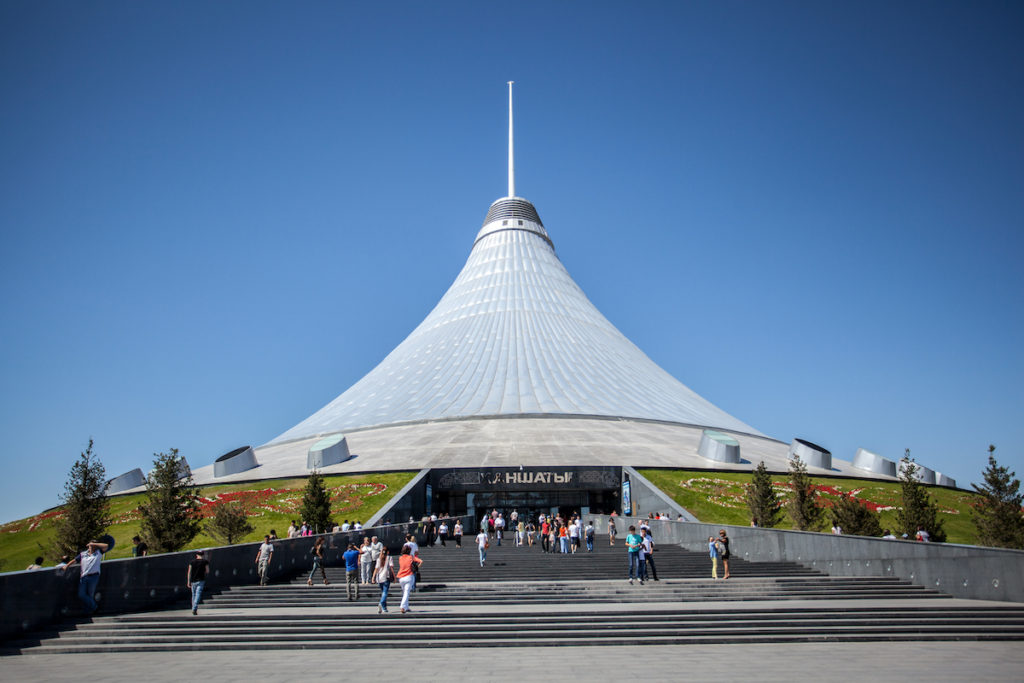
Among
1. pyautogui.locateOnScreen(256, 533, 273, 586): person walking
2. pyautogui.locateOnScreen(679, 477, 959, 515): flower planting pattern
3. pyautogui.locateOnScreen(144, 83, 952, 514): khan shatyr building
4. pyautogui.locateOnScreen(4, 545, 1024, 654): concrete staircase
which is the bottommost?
pyautogui.locateOnScreen(4, 545, 1024, 654): concrete staircase

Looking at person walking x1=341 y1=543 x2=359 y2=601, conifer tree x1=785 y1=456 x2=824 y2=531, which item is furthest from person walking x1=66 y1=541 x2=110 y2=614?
conifer tree x1=785 y1=456 x2=824 y2=531

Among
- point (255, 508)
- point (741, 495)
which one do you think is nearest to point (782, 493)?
point (741, 495)

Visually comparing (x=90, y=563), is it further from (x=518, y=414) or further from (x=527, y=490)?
(x=518, y=414)

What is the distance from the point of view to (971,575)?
817cm

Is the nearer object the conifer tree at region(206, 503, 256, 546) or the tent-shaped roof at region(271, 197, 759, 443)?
the conifer tree at region(206, 503, 256, 546)

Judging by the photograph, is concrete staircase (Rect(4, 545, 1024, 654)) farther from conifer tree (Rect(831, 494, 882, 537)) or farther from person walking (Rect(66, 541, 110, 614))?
conifer tree (Rect(831, 494, 882, 537))

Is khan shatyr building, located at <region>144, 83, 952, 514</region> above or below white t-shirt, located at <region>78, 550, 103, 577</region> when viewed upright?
above

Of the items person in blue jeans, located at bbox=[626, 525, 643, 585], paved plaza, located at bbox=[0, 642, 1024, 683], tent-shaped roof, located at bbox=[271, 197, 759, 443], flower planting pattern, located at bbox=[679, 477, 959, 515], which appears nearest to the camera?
paved plaza, located at bbox=[0, 642, 1024, 683]

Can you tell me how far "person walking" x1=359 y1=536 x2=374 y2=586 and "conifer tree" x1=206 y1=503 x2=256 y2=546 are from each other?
6.69 meters

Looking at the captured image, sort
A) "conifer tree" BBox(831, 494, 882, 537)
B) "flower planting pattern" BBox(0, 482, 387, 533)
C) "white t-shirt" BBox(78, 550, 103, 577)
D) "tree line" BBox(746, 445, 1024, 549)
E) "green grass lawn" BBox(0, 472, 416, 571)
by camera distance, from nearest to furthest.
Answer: "white t-shirt" BBox(78, 550, 103, 577)
"tree line" BBox(746, 445, 1024, 549)
"conifer tree" BBox(831, 494, 882, 537)
"green grass lawn" BBox(0, 472, 416, 571)
"flower planting pattern" BBox(0, 482, 387, 533)

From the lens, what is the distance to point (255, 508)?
19219 millimetres

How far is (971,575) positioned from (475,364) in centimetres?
2673

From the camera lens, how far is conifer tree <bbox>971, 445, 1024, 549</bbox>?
1314 cm

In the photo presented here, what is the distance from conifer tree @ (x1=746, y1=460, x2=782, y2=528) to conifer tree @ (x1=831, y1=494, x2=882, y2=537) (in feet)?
6.01
